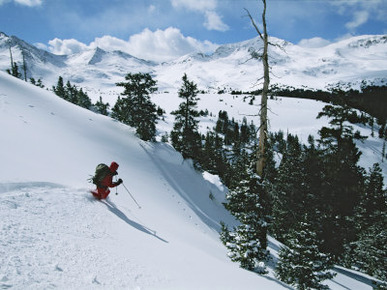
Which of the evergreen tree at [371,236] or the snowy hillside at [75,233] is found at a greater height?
the snowy hillside at [75,233]

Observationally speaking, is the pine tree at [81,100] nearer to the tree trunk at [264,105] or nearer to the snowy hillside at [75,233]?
the snowy hillside at [75,233]

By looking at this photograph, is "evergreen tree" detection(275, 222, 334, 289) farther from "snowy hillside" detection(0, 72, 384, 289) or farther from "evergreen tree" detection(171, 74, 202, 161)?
"evergreen tree" detection(171, 74, 202, 161)

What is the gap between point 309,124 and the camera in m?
147

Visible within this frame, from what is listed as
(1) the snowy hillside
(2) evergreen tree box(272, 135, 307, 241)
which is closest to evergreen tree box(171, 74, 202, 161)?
(2) evergreen tree box(272, 135, 307, 241)

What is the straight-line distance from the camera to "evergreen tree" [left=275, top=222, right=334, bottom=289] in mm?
10922

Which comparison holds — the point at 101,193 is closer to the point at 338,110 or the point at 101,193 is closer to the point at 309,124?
the point at 338,110

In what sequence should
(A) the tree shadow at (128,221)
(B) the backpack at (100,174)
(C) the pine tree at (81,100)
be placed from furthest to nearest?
(C) the pine tree at (81,100)
(B) the backpack at (100,174)
(A) the tree shadow at (128,221)

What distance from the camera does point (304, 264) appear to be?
36.4ft

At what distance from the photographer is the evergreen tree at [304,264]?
10922 mm

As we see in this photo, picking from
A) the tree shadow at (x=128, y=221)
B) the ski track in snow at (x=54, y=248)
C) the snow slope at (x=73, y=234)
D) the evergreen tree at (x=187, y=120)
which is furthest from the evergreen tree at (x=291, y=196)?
the ski track in snow at (x=54, y=248)

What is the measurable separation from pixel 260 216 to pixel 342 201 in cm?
2101

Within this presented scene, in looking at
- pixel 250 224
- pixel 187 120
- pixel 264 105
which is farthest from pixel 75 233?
pixel 187 120

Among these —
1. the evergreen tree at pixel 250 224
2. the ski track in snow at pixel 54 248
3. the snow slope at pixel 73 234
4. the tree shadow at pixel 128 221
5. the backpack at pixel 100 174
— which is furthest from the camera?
the evergreen tree at pixel 250 224

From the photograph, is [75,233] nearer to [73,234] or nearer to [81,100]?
[73,234]
